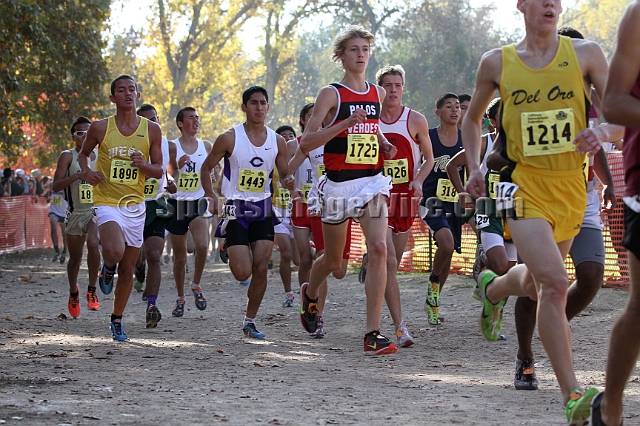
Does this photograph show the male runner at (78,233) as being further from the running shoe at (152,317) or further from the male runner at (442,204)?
the male runner at (442,204)

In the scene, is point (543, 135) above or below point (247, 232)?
above

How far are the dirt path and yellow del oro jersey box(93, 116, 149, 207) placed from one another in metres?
1.28

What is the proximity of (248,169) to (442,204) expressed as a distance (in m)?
2.08

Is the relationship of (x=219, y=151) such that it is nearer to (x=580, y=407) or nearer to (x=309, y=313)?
(x=309, y=313)

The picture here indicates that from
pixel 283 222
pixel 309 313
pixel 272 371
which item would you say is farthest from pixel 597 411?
pixel 283 222

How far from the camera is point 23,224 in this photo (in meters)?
26.3

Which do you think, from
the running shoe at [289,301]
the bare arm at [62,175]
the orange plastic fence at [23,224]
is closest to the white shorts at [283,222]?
the running shoe at [289,301]

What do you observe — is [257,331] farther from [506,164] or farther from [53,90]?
[53,90]

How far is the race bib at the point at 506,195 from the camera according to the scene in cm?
502

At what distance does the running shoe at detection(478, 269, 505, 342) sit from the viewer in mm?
6242

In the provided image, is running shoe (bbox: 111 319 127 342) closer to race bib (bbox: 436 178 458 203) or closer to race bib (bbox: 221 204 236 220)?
race bib (bbox: 221 204 236 220)

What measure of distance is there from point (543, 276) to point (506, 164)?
70cm

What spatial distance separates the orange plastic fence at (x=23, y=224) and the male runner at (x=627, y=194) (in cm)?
2129

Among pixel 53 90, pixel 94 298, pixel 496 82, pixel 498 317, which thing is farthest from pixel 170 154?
pixel 53 90
